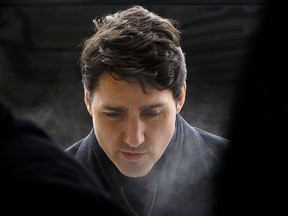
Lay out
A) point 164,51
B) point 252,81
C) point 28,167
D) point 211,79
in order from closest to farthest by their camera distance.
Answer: point 252,81
point 28,167
point 164,51
point 211,79

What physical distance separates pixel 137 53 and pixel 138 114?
189 millimetres

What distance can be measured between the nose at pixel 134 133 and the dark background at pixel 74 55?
59cm

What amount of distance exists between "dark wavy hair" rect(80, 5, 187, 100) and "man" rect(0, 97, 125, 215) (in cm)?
112

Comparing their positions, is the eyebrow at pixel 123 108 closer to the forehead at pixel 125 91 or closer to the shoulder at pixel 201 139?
the forehead at pixel 125 91

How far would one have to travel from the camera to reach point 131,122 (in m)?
1.99

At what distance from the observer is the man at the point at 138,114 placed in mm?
1963

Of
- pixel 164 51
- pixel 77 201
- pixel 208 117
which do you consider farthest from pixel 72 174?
pixel 208 117

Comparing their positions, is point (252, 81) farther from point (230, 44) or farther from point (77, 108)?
point (230, 44)

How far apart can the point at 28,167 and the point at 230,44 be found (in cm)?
214

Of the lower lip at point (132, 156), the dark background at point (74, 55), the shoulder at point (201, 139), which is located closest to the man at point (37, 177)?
the lower lip at point (132, 156)

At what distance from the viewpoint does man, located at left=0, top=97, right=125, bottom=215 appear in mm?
772

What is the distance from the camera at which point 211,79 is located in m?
2.80

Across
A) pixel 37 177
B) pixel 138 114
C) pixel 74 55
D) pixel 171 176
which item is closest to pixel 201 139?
pixel 171 176

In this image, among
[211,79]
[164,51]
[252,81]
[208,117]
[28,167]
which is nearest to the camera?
[252,81]
